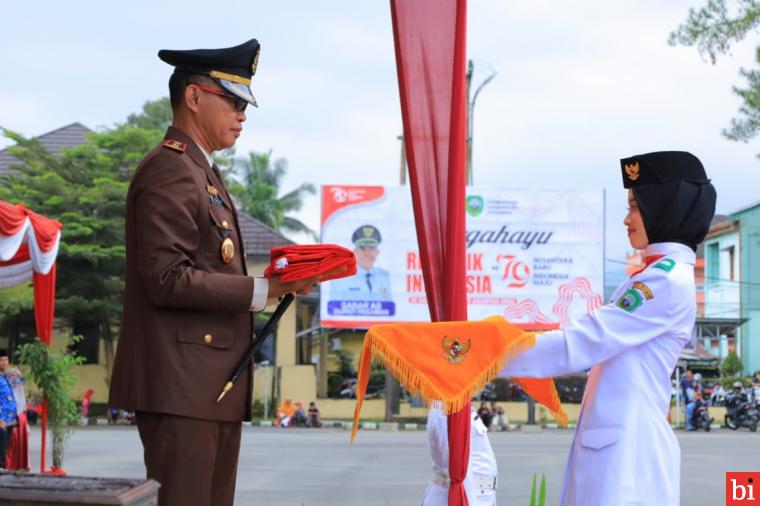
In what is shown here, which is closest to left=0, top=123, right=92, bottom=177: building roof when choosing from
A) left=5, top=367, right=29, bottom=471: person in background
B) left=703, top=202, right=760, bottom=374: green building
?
left=5, top=367, right=29, bottom=471: person in background

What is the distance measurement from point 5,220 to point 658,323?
8.24m

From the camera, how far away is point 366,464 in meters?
14.1

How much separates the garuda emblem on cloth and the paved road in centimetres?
671

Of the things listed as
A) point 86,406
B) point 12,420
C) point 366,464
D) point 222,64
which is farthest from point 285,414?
point 222,64

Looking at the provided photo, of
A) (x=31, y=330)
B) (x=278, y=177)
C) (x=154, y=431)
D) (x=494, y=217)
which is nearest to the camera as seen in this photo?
(x=154, y=431)

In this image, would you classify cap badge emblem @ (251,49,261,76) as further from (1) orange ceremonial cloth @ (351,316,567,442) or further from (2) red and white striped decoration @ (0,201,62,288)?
(2) red and white striped decoration @ (0,201,62,288)

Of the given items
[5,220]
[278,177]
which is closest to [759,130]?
[5,220]

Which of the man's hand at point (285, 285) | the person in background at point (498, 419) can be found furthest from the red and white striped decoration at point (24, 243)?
the person in background at point (498, 419)

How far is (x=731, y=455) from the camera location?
15859 mm

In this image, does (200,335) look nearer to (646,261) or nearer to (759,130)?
(646,261)

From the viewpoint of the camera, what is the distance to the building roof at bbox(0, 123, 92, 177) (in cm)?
2904

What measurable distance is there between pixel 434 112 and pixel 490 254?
2001cm

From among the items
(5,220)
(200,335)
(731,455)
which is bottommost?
(731,455)

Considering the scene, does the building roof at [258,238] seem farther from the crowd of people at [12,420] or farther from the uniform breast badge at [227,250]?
the uniform breast badge at [227,250]
